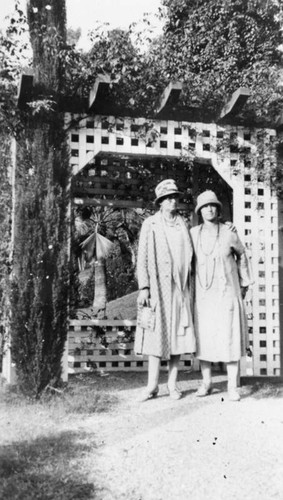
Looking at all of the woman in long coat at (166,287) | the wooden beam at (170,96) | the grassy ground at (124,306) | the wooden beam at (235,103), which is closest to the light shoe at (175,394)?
the woman in long coat at (166,287)

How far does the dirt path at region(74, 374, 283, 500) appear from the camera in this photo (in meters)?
3.24

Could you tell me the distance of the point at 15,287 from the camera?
5.55 meters

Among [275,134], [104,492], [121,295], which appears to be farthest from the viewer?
[121,295]

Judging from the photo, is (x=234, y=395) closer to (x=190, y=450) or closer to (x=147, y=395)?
(x=147, y=395)

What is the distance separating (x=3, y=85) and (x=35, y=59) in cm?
48

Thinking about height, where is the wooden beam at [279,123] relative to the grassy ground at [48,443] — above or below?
above

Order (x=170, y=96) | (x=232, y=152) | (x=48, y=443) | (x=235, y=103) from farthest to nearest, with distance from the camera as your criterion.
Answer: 1. (x=232, y=152)
2. (x=235, y=103)
3. (x=170, y=96)
4. (x=48, y=443)

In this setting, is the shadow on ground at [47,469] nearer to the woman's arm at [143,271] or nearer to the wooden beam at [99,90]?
the woman's arm at [143,271]

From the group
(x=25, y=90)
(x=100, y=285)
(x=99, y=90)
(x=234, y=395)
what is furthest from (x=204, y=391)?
(x=100, y=285)

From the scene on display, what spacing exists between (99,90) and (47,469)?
13.4 ft

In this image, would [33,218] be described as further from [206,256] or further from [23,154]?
[206,256]

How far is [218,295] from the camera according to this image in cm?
547

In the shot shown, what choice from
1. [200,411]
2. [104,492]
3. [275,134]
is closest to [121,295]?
[275,134]

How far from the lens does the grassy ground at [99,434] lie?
3270 mm
